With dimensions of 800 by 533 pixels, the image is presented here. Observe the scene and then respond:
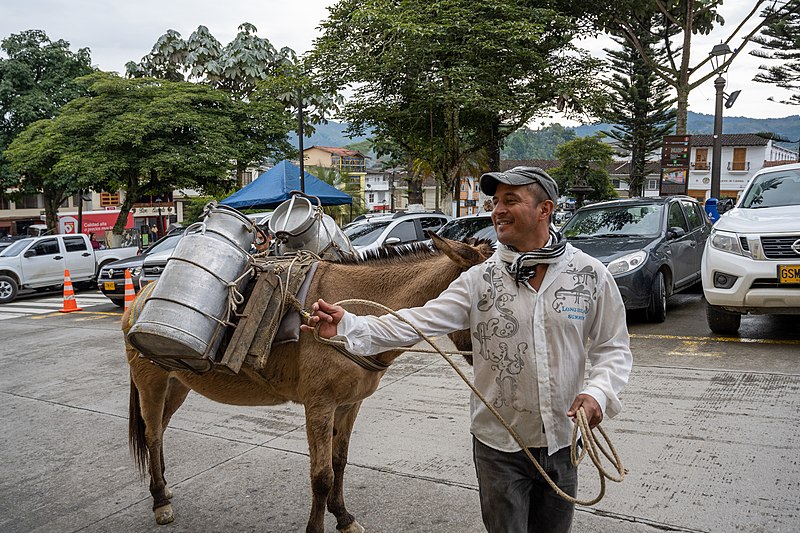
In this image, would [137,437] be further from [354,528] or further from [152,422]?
[354,528]

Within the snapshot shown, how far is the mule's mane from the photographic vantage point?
312cm

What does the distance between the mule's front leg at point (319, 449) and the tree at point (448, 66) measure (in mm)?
14059

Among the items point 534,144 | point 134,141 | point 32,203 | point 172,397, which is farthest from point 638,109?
point 534,144

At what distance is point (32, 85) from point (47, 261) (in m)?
18.1

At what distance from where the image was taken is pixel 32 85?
3008 cm

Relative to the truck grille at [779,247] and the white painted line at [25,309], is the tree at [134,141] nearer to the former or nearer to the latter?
the white painted line at [25,309]

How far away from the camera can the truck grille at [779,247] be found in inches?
251

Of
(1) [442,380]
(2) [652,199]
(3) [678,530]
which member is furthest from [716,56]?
(3) [678,530]

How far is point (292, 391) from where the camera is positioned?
3.19 meters

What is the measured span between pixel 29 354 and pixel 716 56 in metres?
17.7

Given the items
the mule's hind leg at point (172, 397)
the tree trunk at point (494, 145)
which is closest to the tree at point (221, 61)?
the tree trunk at point (494, 145)

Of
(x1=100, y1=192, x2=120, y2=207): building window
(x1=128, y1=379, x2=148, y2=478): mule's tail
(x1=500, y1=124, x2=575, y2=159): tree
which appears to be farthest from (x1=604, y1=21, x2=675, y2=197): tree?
(x1=500, y1=124, x2=575, y2=159): tree

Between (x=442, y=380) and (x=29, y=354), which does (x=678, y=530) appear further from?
(x=29, y=354)

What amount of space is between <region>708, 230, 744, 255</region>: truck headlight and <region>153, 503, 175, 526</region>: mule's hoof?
6.27m
